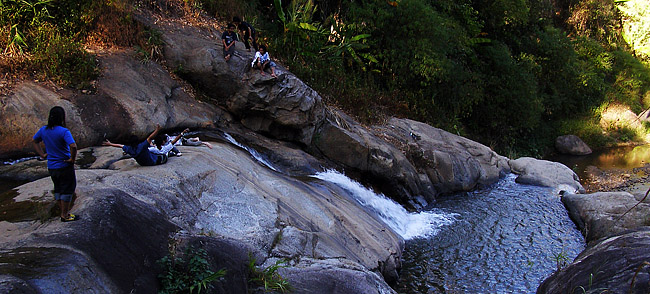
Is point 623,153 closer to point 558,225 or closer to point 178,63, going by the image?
point 558,225

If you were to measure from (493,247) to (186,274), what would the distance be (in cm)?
773

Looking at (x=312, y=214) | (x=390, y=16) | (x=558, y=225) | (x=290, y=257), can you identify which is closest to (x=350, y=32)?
(x=390, y=16)

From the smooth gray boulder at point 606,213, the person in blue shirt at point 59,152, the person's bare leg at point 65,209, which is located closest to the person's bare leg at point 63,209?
the person's bare leg at point 65,209

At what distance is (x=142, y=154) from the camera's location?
7.53 metres

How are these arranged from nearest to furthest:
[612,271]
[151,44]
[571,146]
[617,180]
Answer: [612,271]
[151,44]
[617,180]
[571,146]

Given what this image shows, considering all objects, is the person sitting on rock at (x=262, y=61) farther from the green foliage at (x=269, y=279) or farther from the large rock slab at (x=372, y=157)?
the green foliage at (x=269, y=279)

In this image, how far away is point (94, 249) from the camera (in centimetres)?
495

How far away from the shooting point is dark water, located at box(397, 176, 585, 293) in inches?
362

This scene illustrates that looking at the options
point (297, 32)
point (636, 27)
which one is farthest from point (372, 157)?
point (636, 27)

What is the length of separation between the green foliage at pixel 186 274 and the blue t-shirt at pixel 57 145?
1.64 metres

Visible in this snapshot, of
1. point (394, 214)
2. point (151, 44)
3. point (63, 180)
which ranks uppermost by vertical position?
point (151, 44)

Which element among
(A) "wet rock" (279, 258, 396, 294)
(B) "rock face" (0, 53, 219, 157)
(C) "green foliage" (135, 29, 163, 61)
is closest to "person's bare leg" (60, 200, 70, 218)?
(A) "wet rock" (279, 258, 396, 294)

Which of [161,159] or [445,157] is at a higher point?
[161,159]

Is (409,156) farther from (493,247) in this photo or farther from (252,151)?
(252,151)
